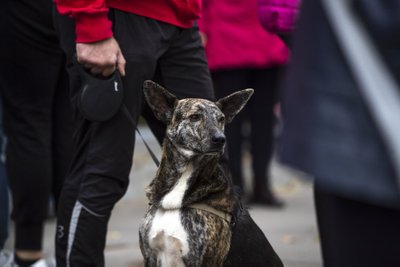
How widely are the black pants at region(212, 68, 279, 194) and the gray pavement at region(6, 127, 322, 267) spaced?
355 millimetres

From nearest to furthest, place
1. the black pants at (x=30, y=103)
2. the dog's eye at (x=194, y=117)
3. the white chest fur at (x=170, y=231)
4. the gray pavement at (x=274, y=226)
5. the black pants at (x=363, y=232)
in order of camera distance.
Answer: the black pants at (x=363, y=232) < the white chest fur at (x=170, y=231) < the dog's eye at (x=194, y=117) < the black pants at (x=30, y=103) < the gray pavement at (x=274, y=226)

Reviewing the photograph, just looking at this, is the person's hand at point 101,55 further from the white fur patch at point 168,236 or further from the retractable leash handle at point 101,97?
the white fur patch at point 168,236

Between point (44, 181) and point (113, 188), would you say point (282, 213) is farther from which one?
point (113, 188)

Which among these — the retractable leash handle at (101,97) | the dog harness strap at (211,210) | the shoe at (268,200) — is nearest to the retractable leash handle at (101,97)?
the retractable leash handle at (101,97)

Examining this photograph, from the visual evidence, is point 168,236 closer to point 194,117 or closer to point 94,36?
point 194,117

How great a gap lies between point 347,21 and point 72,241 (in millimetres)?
2126

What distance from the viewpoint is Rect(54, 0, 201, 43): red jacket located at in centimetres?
377

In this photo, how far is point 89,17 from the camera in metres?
3.76

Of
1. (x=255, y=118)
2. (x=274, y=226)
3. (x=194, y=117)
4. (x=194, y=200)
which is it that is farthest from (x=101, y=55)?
(x=255, y=118)

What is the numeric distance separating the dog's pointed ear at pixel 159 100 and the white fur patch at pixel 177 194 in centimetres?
27

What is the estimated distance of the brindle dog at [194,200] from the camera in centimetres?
375

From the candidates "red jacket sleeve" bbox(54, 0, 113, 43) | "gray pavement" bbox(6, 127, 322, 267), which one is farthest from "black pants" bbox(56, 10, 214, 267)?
"gray pavement" bbox(6, 127, 322, 267)

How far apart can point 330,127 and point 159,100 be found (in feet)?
5.67

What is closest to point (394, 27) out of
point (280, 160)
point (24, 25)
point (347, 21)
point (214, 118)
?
point (347, 21)
